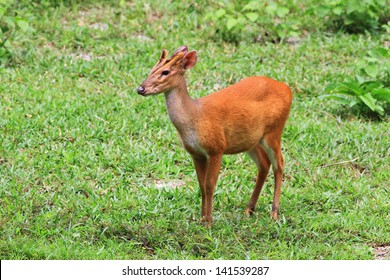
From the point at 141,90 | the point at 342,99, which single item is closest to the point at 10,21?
the point at 342,99

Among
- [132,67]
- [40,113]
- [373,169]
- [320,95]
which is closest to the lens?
[373,169]

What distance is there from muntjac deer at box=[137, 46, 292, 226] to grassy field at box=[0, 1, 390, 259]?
44 cm

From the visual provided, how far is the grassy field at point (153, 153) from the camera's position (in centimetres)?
692

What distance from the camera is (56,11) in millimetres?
12172

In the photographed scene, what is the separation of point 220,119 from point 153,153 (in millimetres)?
1875

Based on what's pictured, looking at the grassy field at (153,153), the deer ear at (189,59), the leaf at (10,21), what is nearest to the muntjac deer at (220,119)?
Answer: the deer ear at (189,59)

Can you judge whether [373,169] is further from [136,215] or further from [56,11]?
[56,11]

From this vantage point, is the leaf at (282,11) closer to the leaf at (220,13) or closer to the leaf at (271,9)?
the leaf at (271,9)

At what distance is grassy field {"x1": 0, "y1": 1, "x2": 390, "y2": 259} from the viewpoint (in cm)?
692

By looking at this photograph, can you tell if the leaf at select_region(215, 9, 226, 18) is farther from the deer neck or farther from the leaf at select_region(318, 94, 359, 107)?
the deer neck

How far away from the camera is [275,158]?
A: 292 inches

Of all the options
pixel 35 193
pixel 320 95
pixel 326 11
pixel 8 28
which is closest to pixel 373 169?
pixel 320 95

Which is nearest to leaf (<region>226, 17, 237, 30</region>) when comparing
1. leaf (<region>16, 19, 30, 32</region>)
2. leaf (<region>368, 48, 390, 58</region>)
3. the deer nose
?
leaf (<region>368, 48, 390, 58</region>)

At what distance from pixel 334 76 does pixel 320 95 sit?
0.68 meters
